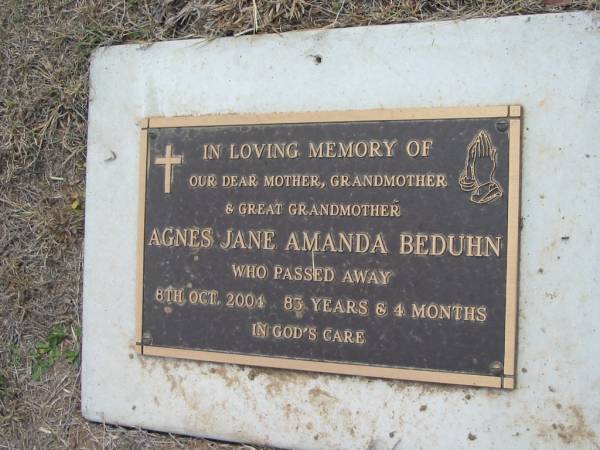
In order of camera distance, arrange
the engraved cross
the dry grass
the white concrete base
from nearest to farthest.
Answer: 1. the white concrete base
2. the engraved cross
3. the dry grass

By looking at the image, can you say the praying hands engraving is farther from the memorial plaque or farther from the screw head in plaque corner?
the screw head in plaque corner

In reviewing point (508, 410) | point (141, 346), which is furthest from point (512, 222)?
point (141, 346)

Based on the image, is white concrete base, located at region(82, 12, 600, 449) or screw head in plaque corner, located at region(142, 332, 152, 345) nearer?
white concrete base, located at region(82, 12, 600, 449)

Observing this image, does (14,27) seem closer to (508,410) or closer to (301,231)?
(301,231)

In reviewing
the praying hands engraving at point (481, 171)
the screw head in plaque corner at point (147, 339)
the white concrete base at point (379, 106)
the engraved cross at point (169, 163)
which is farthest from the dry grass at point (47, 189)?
the praying hands engraving at point (481, 171)

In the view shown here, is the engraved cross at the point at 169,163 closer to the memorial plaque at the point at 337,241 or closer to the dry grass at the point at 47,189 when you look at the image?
the memorial plaque at the point at 337,241

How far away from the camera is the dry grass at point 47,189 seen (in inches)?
109

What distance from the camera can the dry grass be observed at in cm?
277

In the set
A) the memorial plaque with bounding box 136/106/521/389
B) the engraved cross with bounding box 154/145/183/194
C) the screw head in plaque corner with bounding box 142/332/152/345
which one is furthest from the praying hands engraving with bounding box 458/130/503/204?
Result: the screw head in plaque corner with bounding box 142/332/152/345

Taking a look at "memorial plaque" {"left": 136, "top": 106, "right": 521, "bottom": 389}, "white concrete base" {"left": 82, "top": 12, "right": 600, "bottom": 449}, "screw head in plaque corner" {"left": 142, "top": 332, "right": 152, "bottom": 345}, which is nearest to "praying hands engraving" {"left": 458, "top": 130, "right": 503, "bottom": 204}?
"memorial plaque" {"left": 136, "top": 106, "right": 521, "bottom": 389}

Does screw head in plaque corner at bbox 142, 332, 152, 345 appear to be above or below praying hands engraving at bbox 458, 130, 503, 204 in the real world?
below

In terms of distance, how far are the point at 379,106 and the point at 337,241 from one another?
56 centimetres

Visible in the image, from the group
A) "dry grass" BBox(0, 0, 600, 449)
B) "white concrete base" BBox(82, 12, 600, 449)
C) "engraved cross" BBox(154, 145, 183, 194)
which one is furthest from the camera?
"dry grass" BBox(0, 0, 600, 449)

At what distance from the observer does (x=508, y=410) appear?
2.20 meters
